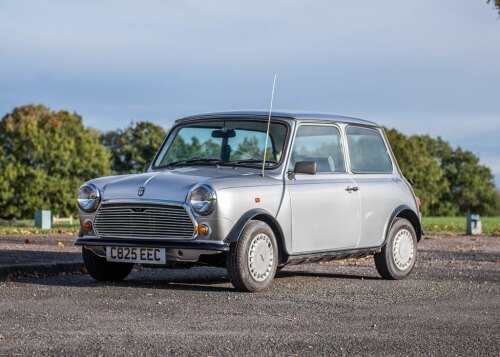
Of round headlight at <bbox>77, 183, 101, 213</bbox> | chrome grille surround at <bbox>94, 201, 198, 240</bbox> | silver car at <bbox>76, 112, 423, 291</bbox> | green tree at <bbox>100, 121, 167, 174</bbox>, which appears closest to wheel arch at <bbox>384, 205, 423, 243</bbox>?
silver car at <bbox>76, 112, 423, 291</bbox>

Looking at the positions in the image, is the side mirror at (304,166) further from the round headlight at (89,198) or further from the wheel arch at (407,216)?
the round headlight at (89,198)

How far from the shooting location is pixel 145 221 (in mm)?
9844

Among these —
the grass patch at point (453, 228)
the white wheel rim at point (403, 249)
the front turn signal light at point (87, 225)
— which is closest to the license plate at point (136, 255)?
the front turn signal light at point (87, 225)

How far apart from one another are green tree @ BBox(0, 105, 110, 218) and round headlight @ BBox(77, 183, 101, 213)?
6504 cm

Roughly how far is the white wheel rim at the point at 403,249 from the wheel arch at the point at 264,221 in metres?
2.06

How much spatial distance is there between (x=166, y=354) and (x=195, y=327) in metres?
1.29

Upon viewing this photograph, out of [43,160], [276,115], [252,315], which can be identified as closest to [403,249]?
[276,115]

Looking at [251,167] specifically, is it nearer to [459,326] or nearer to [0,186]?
[459,326]

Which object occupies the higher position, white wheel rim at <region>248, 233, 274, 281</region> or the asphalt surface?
white wheel rim at <region>248, 233, 274, 281</region>

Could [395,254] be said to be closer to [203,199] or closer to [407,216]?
[407,216]

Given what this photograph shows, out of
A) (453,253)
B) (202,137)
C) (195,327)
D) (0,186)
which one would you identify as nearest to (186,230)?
(202,137)

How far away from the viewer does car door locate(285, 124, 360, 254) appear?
410 inches

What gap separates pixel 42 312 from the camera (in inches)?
316

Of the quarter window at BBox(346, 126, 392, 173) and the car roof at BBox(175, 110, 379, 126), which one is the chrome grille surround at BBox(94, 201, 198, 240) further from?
the quarter window at BBox(346, 126, 392, 173)
